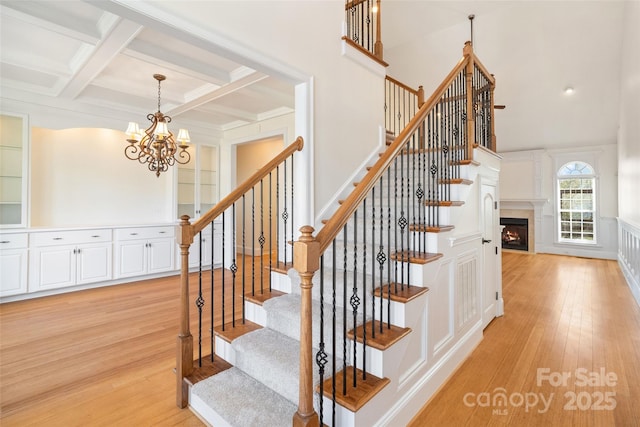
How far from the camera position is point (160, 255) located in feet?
17.3

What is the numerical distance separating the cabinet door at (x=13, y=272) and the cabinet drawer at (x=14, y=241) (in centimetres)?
5

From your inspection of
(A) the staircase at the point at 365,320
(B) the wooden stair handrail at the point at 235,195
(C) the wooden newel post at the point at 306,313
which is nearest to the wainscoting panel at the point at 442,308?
(A) the staircase at the point at 365,320

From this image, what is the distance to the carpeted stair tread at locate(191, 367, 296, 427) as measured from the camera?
5.30ft

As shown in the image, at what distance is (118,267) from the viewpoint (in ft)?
15.8

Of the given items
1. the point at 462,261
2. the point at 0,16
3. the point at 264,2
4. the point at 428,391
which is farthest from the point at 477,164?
→ the point at 0,16

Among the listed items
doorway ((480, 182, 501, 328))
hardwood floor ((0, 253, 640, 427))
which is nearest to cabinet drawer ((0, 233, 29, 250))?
hardwood floor ((0, 253, 640, 427))

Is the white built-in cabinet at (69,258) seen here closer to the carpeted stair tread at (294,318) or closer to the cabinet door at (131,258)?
the cabinet door at (131,258)

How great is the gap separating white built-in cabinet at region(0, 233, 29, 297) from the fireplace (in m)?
10.3

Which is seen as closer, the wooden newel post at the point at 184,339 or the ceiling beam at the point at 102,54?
the wooden newel post at the point at 184,339

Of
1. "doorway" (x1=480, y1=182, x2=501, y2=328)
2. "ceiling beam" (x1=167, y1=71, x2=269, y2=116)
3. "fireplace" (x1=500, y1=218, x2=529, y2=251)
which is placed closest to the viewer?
"doorway" (x1=480, y1=182, x2=501, y2=328)

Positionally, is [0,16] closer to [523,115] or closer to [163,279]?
[163,279]

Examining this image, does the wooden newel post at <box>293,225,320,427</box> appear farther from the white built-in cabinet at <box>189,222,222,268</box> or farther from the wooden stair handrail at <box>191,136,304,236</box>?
the white built-in cabinet at <box>189,222,222,268</box>

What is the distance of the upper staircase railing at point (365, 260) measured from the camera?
53.9 inches

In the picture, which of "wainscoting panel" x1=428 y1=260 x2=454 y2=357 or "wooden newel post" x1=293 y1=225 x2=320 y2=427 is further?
"wainscoting panel" x1=428 y1=260 x2=454 y2=357
